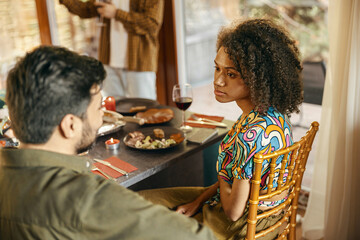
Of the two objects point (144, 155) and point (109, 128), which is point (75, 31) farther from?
point (144, 155)

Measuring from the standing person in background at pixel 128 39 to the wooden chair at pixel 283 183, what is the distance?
1.84 metres

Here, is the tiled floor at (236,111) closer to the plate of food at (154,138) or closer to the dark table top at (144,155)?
the dark table top at (144,155)

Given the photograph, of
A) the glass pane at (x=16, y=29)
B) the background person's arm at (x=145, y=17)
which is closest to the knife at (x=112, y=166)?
the background person's arm at (x=145, y=17)

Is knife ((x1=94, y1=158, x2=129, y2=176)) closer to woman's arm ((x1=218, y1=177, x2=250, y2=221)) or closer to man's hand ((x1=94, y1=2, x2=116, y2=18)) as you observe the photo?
woman's arm ((x1=218, y1=177, x2=250, y2=221))

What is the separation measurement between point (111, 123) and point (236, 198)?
0.86 metres

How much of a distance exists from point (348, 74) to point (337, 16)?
0.30 metres

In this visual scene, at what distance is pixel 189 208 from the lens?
5.23 feet

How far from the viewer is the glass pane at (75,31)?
405cm

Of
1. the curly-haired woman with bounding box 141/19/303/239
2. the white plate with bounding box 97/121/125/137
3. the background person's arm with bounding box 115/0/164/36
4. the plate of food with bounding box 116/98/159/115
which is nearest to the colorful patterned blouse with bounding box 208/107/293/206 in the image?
the curly-haired woman with bounding box 141/19/303/239

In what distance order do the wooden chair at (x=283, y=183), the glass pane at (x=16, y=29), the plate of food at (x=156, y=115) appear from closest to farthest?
the wooden chair at (x=283, y=183) → the plate of food at (x=156, y=115) → the glass pane at (x=16, y=29)

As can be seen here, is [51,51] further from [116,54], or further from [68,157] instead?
[116,54]

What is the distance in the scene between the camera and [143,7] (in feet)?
9.46

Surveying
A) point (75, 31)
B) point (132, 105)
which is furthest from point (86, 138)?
point (75, 31)

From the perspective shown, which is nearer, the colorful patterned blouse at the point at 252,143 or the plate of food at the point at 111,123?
the colorful patterned blouse at the point at 252,143
